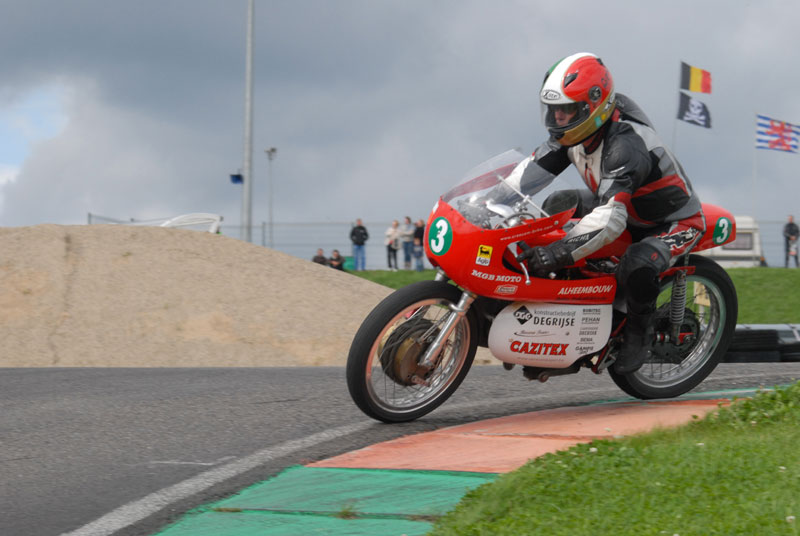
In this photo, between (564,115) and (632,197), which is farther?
(632,197)

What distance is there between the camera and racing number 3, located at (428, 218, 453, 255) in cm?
500

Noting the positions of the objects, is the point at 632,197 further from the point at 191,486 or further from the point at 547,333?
the point at 191,486

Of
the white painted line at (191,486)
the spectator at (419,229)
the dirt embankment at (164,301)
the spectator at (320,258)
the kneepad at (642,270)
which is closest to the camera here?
the white painted line at (191,486)

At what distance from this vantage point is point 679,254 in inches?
220

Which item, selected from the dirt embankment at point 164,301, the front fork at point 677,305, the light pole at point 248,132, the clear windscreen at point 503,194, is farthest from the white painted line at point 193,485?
the light pole at point 248,132

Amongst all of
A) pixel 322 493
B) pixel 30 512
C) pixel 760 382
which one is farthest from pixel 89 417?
pixel 760 382

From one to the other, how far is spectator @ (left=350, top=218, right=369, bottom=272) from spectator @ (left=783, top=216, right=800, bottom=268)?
1031 cm

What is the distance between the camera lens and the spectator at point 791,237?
934 inches

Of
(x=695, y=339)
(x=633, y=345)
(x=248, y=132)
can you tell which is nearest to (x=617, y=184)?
(x=633, y=345)

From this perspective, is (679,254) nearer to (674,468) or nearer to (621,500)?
(674,468)

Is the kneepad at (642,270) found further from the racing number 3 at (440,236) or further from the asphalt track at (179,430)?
the racing number 3 at (440,236)

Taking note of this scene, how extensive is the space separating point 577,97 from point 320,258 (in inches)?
738

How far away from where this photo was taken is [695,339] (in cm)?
599

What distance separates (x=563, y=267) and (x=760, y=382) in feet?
7.55
